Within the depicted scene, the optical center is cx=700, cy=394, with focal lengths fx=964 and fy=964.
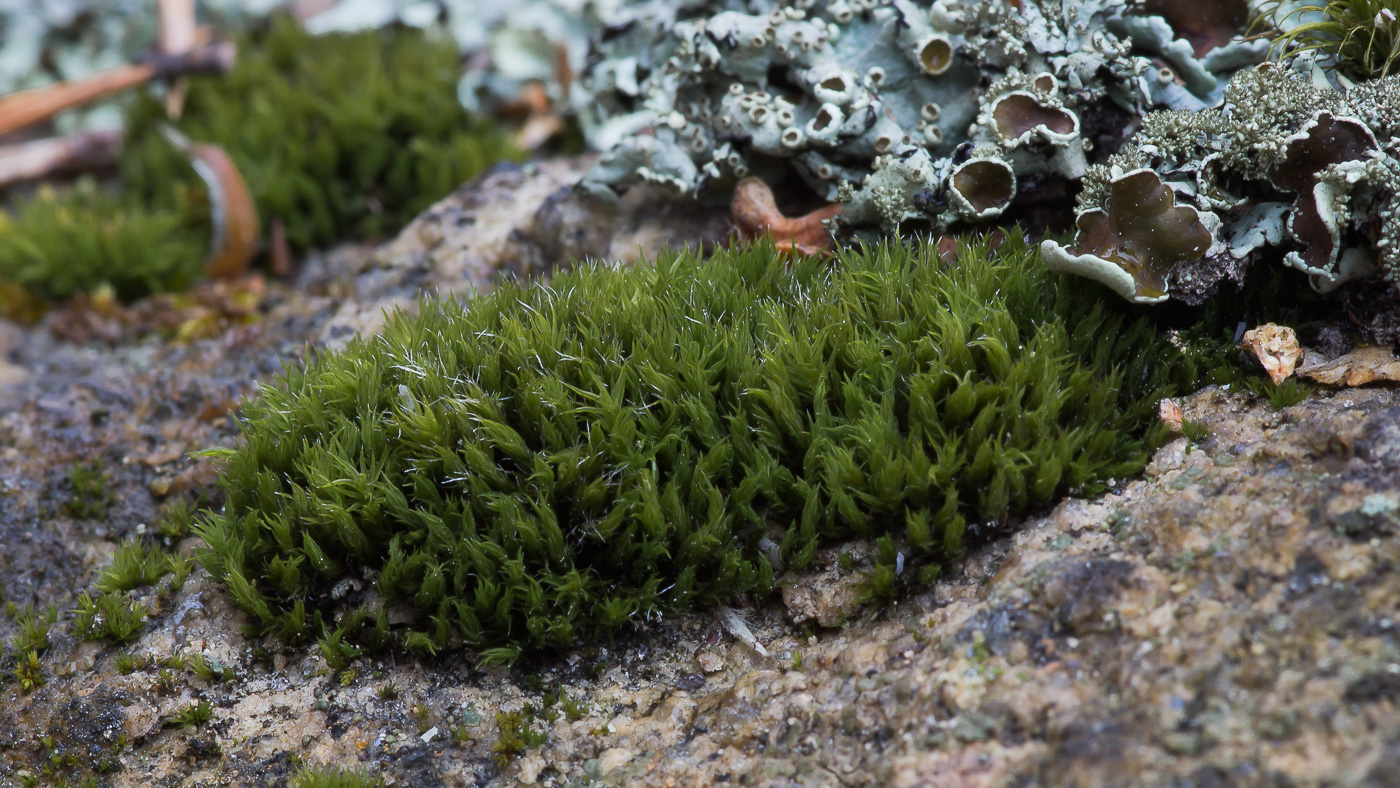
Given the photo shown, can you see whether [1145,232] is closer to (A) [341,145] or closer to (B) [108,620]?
(B) [108,620]

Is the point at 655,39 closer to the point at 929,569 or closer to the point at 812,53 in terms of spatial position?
the point at 812,53

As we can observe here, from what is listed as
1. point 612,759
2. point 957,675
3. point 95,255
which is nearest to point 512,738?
point 612,759

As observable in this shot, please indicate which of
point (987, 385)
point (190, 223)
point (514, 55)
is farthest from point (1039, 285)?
point (190, 223)

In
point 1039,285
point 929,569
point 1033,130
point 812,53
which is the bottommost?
point 929,569

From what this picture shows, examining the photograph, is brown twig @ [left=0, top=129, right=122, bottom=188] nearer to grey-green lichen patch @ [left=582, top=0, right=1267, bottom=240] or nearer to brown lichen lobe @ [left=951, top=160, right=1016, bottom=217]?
grey-green lichen patch @ [left=582, top=0, right=1267, bottom=240]

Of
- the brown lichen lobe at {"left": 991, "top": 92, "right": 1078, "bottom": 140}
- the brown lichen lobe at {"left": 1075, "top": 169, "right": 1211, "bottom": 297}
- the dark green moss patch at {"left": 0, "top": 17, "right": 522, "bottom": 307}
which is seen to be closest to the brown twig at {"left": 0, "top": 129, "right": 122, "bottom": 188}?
the dark green moss patch at {"left": 0, "top": 17, "right": 522, "bottom": 307}

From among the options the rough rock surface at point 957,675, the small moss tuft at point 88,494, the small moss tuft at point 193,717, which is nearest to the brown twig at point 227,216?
the small moss tuft at point 88,494

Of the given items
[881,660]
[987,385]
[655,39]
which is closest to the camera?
[881,660]
